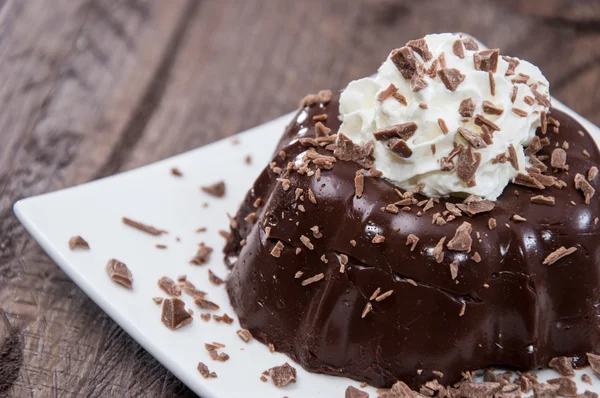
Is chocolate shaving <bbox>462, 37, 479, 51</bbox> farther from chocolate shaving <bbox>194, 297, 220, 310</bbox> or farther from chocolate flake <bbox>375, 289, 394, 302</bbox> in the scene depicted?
chocolate shaving <bbox>194, 297, 220, 310</bbox>

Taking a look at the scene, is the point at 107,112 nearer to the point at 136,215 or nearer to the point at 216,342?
the point at 136,215

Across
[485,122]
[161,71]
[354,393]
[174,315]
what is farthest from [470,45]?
[161,71]

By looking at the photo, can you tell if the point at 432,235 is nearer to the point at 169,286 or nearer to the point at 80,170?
the point at 169,286

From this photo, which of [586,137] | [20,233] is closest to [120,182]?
[20,233]

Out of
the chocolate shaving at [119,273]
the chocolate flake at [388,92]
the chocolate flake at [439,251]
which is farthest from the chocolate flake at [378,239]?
the chocolate shaving at [119,273]

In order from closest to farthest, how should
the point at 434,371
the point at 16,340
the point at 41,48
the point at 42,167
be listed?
the point at 434,371 → the point at 16,340 → the point at 42,167 → the point at 41,48
